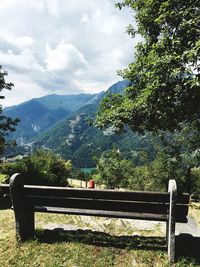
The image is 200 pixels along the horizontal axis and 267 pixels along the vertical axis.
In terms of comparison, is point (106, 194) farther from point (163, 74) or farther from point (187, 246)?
point (163, 74)

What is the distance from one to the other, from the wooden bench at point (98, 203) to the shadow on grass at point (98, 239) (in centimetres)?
39

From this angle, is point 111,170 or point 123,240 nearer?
point 123,240

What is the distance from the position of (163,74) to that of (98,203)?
5.06 m

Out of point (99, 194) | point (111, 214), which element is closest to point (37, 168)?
point (111, 214)

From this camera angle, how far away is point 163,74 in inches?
394

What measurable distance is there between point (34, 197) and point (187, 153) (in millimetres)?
24100

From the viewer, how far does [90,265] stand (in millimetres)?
6605

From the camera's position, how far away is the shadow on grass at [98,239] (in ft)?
24.1

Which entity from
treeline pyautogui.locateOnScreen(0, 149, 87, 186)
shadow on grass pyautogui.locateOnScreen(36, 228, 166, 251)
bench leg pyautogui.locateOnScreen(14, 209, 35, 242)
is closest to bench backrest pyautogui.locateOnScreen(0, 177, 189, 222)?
bench leg pyautogui.locateOnScreen(14, 209, 35, 242)

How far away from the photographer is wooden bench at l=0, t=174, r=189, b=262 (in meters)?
6.93

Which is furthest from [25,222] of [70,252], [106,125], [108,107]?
[108,107]

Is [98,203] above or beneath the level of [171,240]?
above

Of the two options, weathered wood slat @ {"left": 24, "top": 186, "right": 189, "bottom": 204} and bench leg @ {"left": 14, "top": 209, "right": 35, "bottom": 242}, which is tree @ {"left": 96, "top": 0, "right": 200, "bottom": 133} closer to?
weathered wood slat @ {"left": 24, "top": 186, "right": 189, "bottom": 204}

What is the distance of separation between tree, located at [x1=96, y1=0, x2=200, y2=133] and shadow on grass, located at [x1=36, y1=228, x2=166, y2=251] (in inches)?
172
